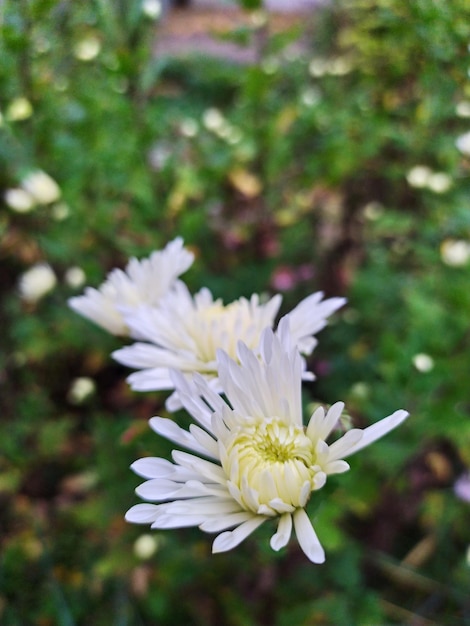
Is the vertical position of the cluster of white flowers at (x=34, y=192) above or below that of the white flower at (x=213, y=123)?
above

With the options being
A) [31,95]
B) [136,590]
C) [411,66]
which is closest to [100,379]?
[136,590]

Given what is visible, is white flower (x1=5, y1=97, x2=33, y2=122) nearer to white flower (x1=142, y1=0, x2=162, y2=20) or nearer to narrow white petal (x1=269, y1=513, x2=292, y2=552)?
white flower (x1=142, y1=0, x2=162, y2=20)

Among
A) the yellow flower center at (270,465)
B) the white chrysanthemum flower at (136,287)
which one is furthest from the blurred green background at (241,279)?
the yellow flower center at (270,465)

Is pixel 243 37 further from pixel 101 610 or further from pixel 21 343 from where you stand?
pixel 101 610

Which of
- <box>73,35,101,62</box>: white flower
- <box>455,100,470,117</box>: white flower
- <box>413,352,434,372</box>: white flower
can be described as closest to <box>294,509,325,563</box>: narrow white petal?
<box>413,352,434,372</box>: white flower

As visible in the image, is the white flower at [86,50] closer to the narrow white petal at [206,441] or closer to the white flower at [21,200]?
the white flower at [21,200]

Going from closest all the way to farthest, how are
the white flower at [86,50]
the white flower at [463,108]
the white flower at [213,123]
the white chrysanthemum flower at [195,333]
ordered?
the white chrysanthemum flower at [195,333] < the white flower at [463,108] < the white flower at [86,50] < the white flower at [213,123]
